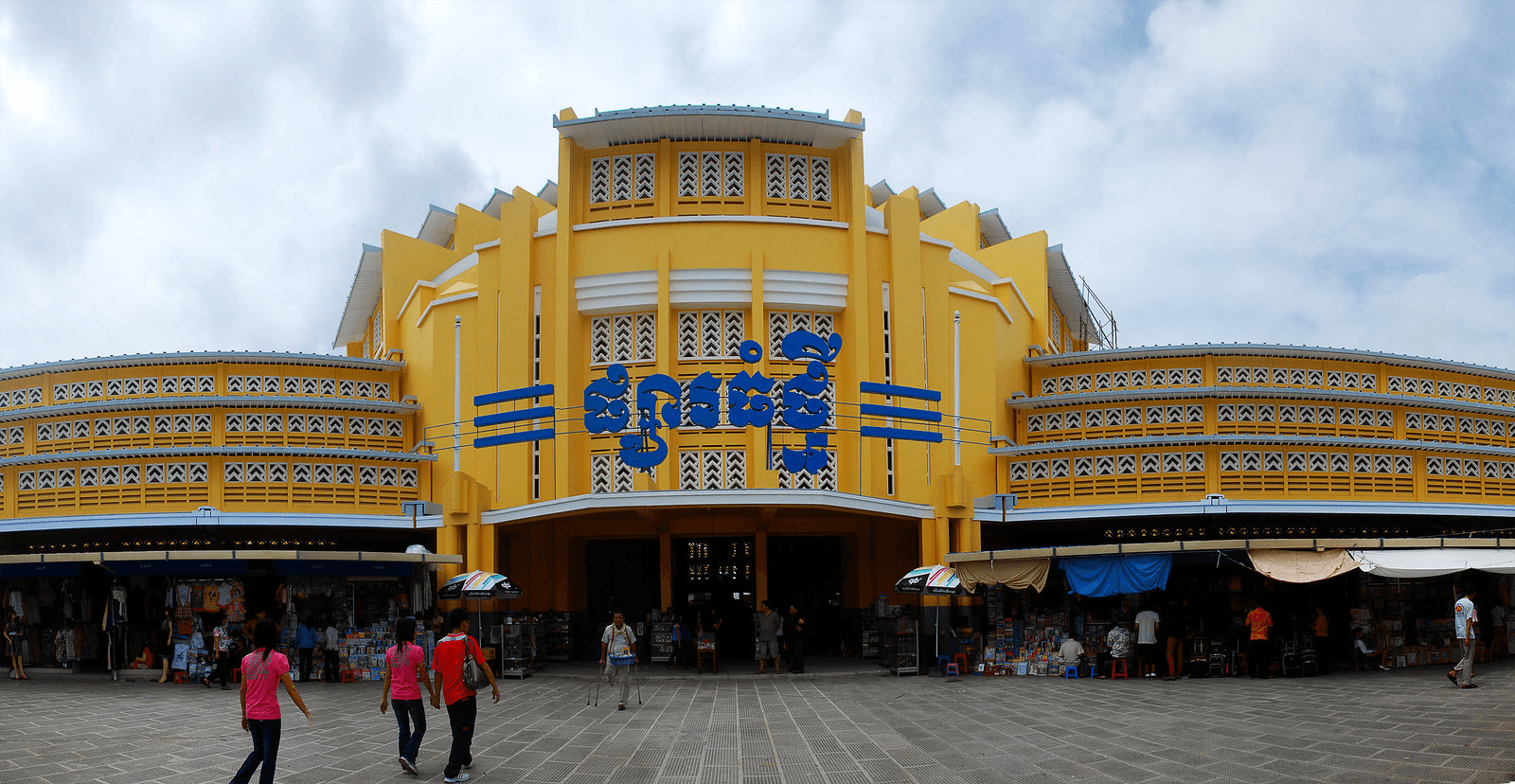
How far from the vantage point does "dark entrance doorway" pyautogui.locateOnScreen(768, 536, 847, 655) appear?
90.1 ft

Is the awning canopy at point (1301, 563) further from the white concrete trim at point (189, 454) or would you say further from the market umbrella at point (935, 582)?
the white concrete trim at point (189, 454)

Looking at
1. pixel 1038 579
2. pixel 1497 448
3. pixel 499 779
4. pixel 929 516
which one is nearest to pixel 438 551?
pixel 929 516

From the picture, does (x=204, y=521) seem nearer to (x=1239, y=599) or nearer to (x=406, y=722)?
(x=406, y=722)

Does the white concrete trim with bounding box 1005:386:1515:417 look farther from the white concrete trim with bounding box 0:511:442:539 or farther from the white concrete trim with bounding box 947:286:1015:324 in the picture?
the white concrete trim with bounding box 0:511:442:539

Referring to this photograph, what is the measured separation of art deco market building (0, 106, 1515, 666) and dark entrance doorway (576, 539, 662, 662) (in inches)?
2.8

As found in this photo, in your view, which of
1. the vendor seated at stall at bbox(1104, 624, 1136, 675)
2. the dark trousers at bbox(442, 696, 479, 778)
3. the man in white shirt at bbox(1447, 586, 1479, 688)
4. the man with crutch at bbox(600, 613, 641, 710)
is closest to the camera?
the dark trousers at bbox(442, 696, 479, 778)

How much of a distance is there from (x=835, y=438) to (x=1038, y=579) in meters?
6.17

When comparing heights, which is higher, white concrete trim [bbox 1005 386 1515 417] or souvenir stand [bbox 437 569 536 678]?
white concrete trim [bbox 1005 386 1515 417]

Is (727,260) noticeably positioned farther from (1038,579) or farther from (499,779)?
(499,779)

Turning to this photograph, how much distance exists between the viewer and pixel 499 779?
10.8 m

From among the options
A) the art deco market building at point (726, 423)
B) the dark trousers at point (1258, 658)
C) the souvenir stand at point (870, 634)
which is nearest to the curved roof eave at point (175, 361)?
the art deco market building at point (726, 423)

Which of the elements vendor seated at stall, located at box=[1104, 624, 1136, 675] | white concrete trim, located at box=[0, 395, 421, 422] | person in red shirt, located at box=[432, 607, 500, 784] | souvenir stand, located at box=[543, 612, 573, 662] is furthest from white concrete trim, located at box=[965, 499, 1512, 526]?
person in red shirt, located at box=[432, 607, 500, 784]

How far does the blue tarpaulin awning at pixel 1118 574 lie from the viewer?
19844 millimetres

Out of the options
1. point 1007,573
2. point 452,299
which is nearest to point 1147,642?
point 1007,573
